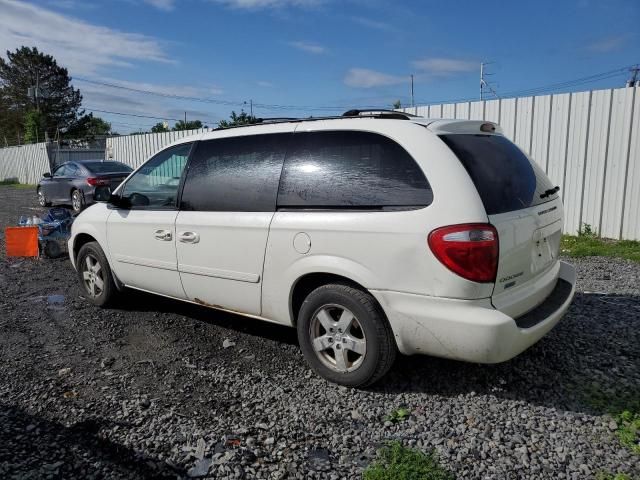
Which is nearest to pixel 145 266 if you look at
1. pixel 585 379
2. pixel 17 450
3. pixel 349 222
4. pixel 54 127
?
pixel 17 450

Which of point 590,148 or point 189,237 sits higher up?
point 590,148

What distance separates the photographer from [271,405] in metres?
3.26

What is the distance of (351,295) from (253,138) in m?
1.58

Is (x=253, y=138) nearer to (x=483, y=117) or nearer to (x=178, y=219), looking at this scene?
(x=178, y=219)

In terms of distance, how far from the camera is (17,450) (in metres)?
2.76

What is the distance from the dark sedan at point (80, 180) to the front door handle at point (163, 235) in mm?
9937

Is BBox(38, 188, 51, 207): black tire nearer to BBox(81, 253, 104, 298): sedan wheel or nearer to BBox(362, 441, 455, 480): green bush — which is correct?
BBox(81, 253, 104, 298): sedan wheel

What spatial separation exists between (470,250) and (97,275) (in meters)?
4.08

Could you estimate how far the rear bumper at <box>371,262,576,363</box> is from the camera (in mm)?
2801

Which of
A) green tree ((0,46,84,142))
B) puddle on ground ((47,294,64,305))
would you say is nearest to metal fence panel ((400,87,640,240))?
puddle on ground ((47,294,64,305))

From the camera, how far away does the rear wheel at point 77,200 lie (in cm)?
1403

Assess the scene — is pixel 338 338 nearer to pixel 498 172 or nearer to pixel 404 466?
pixel 404 466

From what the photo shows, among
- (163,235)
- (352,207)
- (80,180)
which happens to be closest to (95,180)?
(80,180)

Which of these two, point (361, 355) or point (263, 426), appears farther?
point (361, 355)
